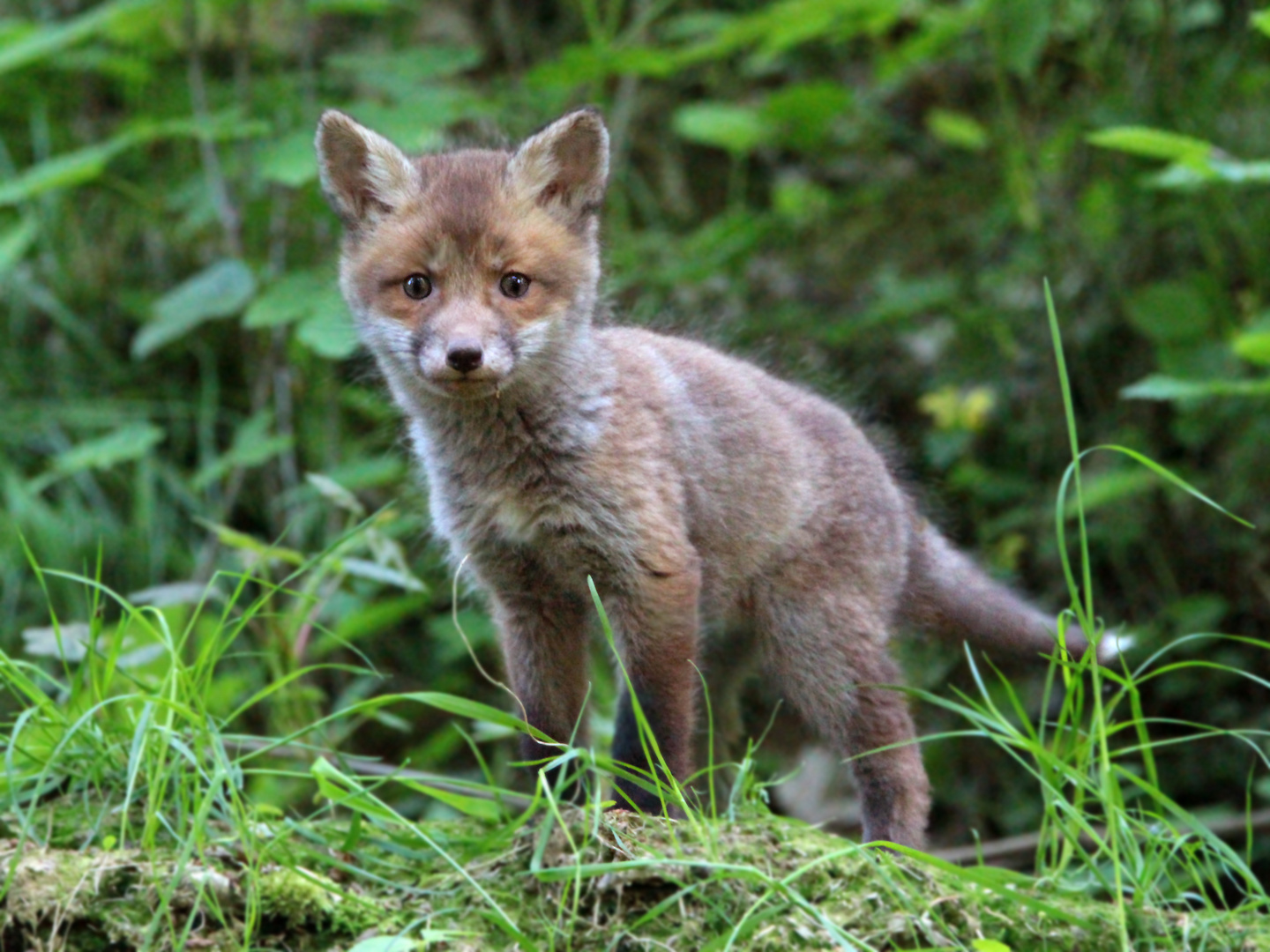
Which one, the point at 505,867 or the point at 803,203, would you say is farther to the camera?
the point at 803,203

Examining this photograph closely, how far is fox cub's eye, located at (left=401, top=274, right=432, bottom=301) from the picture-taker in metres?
3.15

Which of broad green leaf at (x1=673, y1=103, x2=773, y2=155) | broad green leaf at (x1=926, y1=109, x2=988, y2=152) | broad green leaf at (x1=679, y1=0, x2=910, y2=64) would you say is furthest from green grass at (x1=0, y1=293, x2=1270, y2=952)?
Result: broad green leaf at (x1=926, y1=109, x2=988, y2=152)

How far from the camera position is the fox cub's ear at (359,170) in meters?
3.32

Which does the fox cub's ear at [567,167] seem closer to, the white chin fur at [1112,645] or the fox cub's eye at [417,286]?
the fox cub's eye at [417,286]

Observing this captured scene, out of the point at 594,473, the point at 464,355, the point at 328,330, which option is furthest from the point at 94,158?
the point at 594,473

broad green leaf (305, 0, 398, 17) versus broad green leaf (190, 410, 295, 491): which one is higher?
broad green leaf (305, 0, 398, 17)

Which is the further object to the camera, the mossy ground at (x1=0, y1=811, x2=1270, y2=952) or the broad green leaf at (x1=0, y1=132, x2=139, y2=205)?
the broad green leaf at (x1=0, y1=132, x2=139, y2=205)

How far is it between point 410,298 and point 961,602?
1919 mm

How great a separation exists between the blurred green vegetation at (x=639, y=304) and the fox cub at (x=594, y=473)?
1.02m

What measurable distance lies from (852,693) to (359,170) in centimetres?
195

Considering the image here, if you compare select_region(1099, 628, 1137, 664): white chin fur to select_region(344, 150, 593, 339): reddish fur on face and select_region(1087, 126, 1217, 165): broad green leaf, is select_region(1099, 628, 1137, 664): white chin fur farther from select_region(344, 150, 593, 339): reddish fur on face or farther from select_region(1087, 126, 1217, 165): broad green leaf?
select_region(344, 150, 593, 339): reddish fur on face

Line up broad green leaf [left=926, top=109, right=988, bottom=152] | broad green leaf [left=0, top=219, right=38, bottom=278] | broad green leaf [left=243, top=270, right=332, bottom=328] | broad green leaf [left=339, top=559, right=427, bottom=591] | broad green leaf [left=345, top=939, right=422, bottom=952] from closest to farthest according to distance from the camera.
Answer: broad green leaf [left=345, top=939, right=422, bottom=952] → broad green leaf [left=339, top=559, right=427, bottom=591] → broad green leaf [left=243, top=270, right=332, bottom=328] → broad green leaf [left=0, top=219, right=38, bottom=278] → broad green leaf [left=926, top=109, right=988, bottom=152]

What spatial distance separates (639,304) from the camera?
536cm

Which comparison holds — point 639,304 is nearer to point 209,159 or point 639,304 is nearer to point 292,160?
point 292,160
